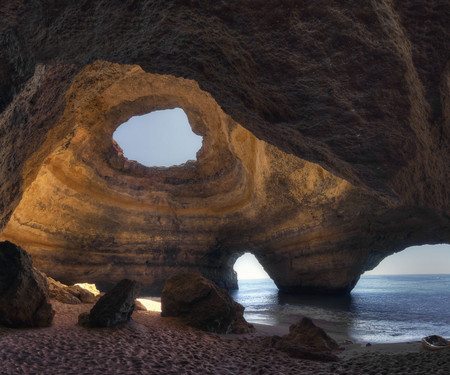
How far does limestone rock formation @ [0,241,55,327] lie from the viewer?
2.76m

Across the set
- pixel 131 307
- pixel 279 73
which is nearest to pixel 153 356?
pixel 131 307

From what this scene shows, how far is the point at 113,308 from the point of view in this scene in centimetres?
329

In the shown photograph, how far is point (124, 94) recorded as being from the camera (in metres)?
8.06

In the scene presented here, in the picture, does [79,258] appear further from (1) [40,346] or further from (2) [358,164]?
(2) [358,164]

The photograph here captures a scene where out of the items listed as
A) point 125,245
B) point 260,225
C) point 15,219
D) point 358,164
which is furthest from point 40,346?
point 260,225

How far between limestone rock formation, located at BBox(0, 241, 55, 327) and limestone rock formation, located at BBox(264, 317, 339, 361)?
8.86 feet

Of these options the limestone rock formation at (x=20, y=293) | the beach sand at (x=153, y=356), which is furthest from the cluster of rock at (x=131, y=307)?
the beach sand at (x=153, y=356)

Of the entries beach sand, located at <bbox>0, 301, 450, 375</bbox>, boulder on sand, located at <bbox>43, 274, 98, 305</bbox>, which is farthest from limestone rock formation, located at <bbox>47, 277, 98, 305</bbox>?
beach sand, located at <bbox>0, 301, 450, 375</bbox>

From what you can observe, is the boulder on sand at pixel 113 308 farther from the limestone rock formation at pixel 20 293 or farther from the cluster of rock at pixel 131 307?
the limestone rock formation at pixel 20 293

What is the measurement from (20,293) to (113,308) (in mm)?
1014

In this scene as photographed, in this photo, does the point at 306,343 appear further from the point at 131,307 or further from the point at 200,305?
the point at 131,307

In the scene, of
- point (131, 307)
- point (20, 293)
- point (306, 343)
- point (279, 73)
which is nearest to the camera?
point (279, 73)

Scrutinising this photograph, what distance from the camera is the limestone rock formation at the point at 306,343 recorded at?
2.68 metres

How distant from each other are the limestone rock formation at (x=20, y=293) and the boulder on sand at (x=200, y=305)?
5.89ft
